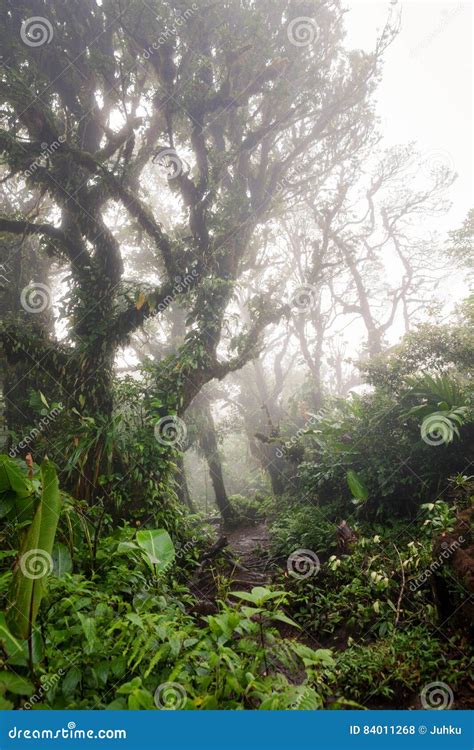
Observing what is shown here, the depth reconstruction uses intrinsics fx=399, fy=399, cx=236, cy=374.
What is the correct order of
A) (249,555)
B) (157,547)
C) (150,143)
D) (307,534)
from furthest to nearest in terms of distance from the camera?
(150,143), (249,555), (307,534), (157,547)

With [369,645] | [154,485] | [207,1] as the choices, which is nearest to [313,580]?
[369,645]

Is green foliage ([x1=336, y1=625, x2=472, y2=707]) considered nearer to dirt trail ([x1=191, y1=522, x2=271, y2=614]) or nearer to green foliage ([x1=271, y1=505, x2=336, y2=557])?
dirt trail ([x1=191, y1=522, x2=271, y2=614])

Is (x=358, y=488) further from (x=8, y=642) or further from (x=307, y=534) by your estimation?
(x=8, y=642)

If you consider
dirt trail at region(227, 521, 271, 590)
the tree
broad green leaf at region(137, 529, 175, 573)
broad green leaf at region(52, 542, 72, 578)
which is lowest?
dirt trail at region(227, 521, 271, 590)

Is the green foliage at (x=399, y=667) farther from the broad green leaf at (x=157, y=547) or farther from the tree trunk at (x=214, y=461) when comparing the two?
the tree trunk at (x=214, y=461)

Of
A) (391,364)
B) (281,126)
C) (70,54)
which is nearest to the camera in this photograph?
(391,364)

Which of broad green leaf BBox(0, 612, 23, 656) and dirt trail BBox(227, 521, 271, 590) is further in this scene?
dirt trail BBox(227, 521, 271, 590)

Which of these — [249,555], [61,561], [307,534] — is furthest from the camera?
[249,555]

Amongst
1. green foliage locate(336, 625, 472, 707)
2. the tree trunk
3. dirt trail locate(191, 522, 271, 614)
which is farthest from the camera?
the tree trunk

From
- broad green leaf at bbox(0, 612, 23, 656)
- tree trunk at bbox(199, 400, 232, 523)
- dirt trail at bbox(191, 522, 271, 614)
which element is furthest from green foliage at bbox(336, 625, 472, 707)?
tree trunk at bbox(199, 400, 232, 523)

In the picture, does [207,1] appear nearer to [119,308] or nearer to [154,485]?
[119,308]

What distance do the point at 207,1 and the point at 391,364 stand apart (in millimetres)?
9757

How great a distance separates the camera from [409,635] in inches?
127

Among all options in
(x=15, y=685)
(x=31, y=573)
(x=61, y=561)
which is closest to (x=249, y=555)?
(x=61, y=561)
